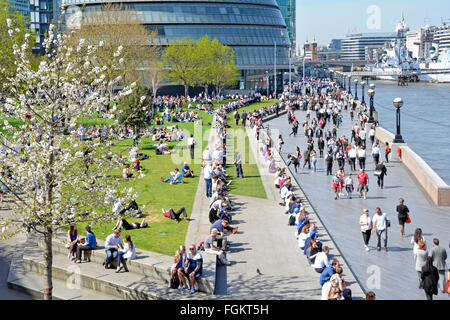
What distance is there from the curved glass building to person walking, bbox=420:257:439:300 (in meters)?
78.5

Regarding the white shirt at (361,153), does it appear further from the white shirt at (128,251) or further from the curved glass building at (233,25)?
the curved glass building at (233,25)

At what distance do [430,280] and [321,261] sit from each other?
2534 mm

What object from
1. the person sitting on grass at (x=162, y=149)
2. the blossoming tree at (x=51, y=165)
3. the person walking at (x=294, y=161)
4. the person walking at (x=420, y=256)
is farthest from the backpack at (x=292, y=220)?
the person sitting on grass at (x=162, y=149)

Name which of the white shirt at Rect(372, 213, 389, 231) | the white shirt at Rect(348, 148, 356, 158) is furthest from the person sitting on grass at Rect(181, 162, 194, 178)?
the white shirt at Rect(372, 213, 389, 231)

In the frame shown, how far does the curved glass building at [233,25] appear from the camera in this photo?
3625 inches

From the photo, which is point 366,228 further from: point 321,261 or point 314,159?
point 314,159

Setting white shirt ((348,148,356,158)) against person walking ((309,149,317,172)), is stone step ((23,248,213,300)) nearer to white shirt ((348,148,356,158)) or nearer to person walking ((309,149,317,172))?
person walking ((309,149,317,172))

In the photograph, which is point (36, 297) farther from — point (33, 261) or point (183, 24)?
point (183, 24)

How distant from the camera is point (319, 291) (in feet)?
45.0

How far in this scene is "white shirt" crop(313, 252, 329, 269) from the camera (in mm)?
14422

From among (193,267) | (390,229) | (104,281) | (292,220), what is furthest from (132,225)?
(390,229)

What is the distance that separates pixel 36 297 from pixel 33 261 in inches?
60.2

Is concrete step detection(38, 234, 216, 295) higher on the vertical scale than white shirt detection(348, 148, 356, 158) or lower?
lower

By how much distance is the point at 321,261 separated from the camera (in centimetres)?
1445
